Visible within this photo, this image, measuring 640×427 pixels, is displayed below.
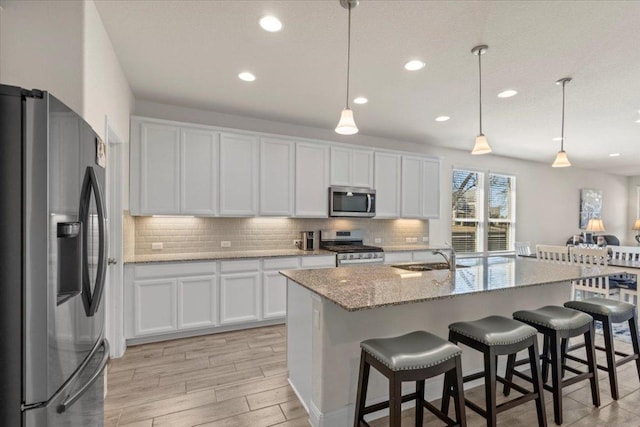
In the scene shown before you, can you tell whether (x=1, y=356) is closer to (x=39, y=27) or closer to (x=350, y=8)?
(x=39, y=27)

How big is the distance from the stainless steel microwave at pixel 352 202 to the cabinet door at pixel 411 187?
0.65m

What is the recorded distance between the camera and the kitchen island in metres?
2.00

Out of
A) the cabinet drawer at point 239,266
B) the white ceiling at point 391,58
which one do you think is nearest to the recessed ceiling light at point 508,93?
the white ceiling at point 391,58

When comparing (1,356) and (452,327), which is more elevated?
(1,356)

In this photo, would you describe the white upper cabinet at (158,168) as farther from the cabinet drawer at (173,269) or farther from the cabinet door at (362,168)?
the cabinet door at (362,168)

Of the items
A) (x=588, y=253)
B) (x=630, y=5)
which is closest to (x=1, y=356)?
(x=630, y=5)

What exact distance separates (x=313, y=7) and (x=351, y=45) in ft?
1.73

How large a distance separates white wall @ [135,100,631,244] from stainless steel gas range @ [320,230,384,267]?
1486 millimetres

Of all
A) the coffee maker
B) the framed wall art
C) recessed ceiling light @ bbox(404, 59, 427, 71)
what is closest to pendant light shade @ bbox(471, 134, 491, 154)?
recessed ceiling light @ bbox(404, 59, 427, 71)

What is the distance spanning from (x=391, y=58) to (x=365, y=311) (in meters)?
2.06

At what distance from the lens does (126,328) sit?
330 cm

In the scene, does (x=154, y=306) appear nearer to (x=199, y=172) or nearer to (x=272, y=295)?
(x=272, y=295)

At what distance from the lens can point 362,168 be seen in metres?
4.88

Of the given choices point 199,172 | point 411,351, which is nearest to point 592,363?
point 411,351
